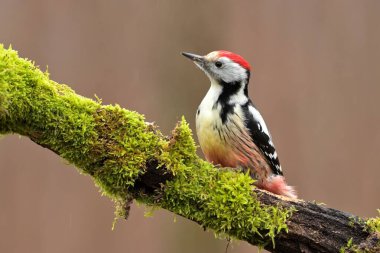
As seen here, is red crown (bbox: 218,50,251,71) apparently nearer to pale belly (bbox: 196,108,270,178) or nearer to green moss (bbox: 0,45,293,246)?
pale belly (bbox: 196,108,270,178)

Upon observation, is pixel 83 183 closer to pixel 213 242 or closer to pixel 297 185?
pixel 213 242

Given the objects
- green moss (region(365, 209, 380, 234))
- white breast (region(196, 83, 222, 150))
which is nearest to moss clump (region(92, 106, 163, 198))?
white breast (region(196, 83, 222, 150))

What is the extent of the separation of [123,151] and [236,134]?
3.19 ft

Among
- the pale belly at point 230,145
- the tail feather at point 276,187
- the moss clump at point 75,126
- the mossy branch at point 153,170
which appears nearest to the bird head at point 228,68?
the pale belly at point 230,145

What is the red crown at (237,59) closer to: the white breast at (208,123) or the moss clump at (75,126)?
the white breast at (208,123)

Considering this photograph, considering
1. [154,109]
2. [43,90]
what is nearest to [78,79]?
[154,109]

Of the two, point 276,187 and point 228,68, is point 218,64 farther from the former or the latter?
point 276,187

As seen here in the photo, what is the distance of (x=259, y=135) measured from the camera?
123 inches

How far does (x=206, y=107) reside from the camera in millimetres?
3117

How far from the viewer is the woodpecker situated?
2.99m

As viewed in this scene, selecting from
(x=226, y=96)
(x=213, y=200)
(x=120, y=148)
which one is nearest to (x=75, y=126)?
(x=120, y=148)

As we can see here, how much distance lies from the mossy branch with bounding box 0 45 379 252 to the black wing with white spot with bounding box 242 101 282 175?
67cm

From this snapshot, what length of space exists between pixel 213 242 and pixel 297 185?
74 cm

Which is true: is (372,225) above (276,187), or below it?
below
